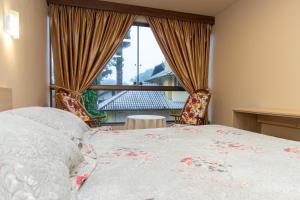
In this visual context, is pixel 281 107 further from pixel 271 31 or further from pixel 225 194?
pixel 225 194

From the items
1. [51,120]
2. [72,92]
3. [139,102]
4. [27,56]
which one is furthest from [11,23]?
[139,102]

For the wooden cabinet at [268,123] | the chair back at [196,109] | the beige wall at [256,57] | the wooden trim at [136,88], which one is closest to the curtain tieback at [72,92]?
the wooden trim at [136,88]

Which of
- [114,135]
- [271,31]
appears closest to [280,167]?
[114,135]

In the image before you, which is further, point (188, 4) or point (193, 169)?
point (188, 4)

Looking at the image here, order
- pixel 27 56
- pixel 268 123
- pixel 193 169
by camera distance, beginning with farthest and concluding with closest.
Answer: pixel 268 123
pixel 27 56
pixel 193 169

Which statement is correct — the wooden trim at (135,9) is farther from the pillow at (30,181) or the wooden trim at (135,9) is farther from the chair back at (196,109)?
the pillow at (30,181)

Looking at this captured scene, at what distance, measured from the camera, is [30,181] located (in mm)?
617

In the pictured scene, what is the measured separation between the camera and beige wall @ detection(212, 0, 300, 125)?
293cm

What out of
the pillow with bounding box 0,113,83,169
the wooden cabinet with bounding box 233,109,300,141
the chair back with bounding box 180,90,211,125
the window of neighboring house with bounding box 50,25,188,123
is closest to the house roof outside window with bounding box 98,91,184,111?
the window of neighboring house with bounding box 50,25,188,123

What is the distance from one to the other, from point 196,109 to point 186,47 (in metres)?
1.18

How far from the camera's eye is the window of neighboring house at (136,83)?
4.23 metres

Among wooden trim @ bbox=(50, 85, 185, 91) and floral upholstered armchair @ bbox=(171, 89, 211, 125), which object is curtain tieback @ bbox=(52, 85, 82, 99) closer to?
wooden trim @ bbox=(50, 85, 185, 91)

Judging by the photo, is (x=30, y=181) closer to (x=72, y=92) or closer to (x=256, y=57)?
(x=72, y=92)

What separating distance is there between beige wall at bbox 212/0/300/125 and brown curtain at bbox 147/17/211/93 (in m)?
0.24
